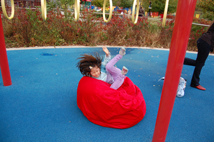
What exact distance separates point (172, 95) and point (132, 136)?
0.94 meters

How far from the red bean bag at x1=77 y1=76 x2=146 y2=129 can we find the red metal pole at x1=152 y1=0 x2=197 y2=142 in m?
0.56

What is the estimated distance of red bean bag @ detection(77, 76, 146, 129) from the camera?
2492 mm

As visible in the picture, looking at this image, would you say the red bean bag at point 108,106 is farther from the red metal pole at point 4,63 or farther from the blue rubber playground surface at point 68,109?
the red metal pole at point 4,63

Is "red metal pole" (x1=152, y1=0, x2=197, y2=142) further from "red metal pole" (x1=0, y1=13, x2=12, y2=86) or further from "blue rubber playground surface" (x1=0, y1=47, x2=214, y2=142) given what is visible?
"red metal pole" (x1=0, y1=13, x2=12, y2=86)

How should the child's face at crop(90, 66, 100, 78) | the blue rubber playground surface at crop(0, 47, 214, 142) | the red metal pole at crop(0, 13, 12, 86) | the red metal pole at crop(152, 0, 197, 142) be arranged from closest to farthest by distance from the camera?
the red metal pole at crop(152, 0, 197, 142) < the blue rubber playground surface at crop(0, 47, 214, 142) < the child's face at crop(90, 66, 100, 78) < the red metal pole at crop(0, 13, 12, 86)

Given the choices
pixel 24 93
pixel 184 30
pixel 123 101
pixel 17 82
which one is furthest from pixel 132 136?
pixel 17 82

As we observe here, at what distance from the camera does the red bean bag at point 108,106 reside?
249 cm

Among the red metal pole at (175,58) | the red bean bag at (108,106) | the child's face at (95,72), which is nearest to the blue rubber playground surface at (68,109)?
the red bean bag at (108,106)

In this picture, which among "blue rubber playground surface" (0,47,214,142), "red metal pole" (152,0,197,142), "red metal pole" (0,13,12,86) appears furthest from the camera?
"red metal pole" (0,13,12,86)

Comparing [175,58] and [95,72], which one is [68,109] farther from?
[175,58]

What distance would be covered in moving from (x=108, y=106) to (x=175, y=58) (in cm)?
121

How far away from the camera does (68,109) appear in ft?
9.97

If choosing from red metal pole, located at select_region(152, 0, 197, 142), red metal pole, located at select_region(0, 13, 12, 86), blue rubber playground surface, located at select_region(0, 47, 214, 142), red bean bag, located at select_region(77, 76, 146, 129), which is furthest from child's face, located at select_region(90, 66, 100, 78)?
red metal pole, located at select_region(0, 13, 12, 86)

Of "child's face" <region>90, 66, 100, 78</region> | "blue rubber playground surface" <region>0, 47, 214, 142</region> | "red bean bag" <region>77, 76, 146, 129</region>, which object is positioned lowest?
"blue rubber playground surface" <region>0, 47, 214, 142</region>
